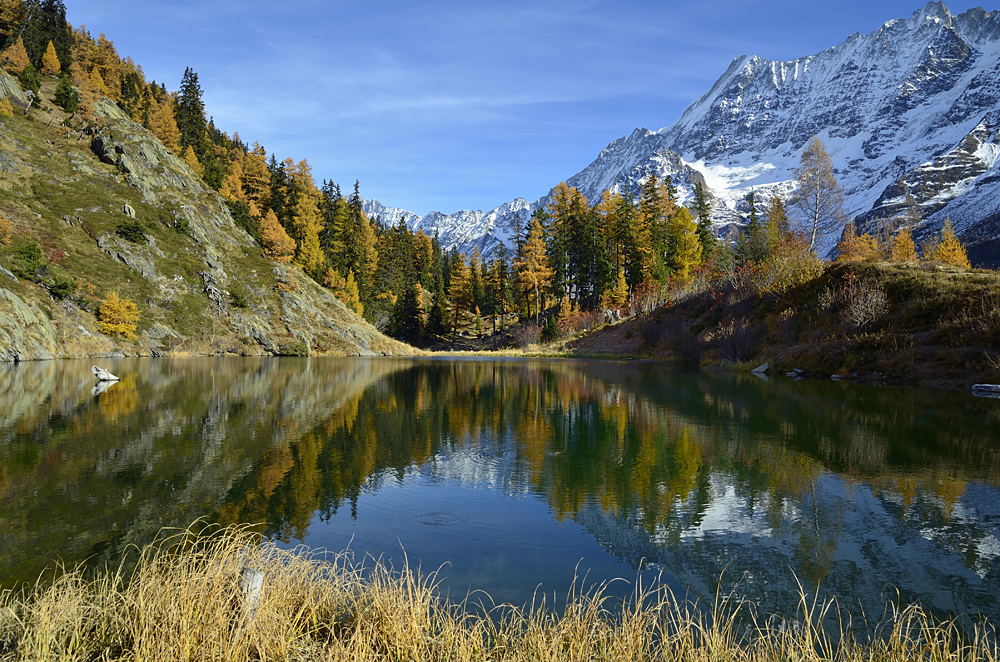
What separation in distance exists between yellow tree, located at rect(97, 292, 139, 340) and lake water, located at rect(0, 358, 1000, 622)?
36.0 meters

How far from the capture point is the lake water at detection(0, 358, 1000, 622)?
293 inches

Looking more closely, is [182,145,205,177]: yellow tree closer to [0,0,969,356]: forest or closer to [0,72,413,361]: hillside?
[0,0,969,356]: forest

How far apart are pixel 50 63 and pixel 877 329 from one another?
11535 centimetres

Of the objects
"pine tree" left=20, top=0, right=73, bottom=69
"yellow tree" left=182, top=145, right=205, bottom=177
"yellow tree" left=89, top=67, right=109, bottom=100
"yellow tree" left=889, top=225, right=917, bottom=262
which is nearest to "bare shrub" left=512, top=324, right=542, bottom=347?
"yellow tree" left=889, top=225, right=917, bottom=262

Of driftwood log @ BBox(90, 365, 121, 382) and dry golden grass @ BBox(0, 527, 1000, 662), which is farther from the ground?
driftwood log @ BBox(90, 365, 121, 382)

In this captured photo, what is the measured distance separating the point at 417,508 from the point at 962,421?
17.4 metres

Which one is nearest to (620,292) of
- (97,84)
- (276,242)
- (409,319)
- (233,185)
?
(409,319)

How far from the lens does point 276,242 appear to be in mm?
80000

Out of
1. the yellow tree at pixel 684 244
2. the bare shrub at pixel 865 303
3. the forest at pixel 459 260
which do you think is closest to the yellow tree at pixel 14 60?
the forest at pixel 459 260

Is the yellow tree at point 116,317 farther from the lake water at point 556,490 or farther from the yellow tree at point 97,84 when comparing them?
the yellow tree at point 97,84

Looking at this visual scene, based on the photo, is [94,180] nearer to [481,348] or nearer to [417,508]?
[481,348]

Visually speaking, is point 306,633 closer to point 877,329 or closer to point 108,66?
point 877,329

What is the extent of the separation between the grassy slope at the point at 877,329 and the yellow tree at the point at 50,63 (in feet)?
337

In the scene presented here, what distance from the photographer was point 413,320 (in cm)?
9675
